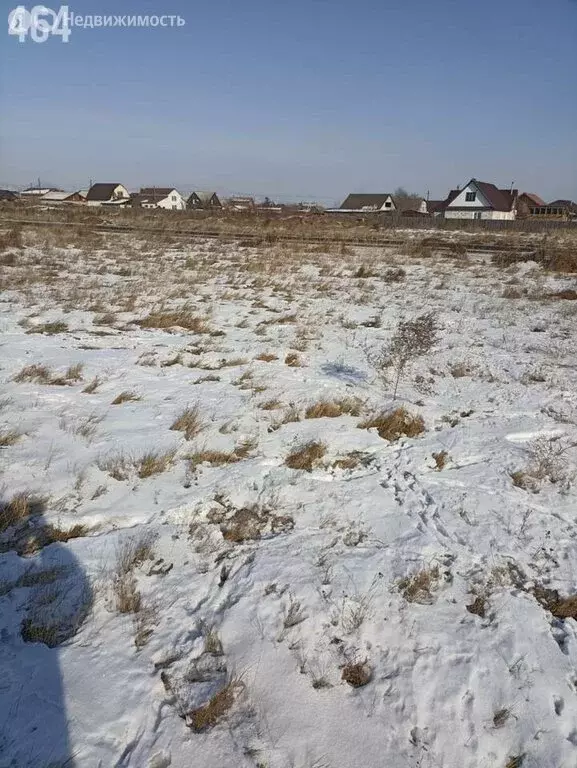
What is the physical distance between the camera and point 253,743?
7.22 feet

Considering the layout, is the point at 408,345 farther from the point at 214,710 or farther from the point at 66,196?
the point at 66,196

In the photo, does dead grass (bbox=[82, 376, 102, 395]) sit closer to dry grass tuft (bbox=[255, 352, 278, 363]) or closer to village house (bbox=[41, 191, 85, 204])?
dry grass tuft (bbox=[255, 352, 278, 363])

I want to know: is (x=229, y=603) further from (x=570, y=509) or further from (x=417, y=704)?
(x=570, y=509)

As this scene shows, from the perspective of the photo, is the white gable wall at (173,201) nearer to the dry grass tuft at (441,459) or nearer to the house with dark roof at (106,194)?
the house with dark roof at (106,194)

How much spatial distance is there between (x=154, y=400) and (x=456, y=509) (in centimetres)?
380

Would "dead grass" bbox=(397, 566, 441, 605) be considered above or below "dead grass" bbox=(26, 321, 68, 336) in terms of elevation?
below

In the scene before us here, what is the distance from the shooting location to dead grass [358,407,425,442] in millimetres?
5176

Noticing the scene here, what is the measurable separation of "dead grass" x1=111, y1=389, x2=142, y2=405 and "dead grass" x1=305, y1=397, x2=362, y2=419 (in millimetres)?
2207

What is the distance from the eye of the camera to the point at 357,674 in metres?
2.54

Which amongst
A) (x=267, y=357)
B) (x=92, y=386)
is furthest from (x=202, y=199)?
(x=92, y=386)

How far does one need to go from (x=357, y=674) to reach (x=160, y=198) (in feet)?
340

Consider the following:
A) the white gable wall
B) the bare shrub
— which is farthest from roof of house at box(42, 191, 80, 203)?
the bare shrub

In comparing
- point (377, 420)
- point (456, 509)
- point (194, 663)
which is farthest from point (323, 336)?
point (194, 663)

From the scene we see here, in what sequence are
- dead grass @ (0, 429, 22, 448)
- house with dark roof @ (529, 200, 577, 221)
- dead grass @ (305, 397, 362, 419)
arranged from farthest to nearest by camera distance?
house with dark roof @ (529, 200, 577, 221) < dead grass @ (305, 397, 362, 419) < dead grass @ (0, 429, 22, 448)
